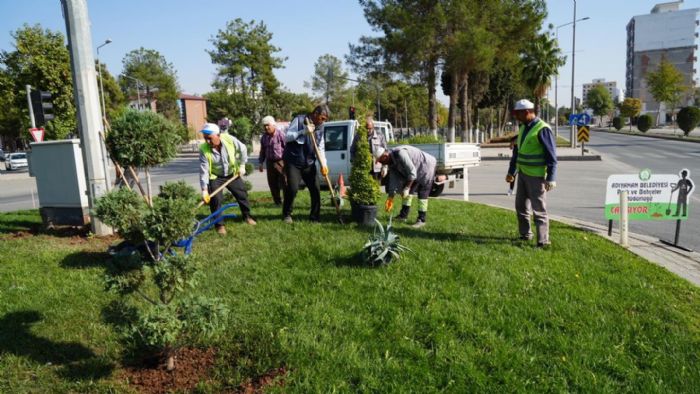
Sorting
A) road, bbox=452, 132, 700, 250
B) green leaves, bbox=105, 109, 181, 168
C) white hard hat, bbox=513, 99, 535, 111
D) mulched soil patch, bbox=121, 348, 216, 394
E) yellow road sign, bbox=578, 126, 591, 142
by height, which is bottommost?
road, bbox=452, 132, 700, 250

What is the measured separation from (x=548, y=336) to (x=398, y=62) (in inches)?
879

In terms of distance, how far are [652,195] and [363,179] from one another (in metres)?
3.99

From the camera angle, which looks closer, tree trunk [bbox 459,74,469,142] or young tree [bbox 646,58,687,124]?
tree trunk [bbox 459,74,469,142]

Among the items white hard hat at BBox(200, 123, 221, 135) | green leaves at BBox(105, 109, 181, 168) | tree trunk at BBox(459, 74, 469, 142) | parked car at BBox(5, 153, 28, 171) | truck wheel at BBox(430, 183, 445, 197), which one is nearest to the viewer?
green leaves at BBox(105, 109, 181, 168)

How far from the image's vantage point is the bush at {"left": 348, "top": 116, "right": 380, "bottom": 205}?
6.86 m

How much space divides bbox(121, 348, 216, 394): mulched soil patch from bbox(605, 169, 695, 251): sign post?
18.4 ft

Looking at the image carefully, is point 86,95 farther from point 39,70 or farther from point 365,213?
point 39,70

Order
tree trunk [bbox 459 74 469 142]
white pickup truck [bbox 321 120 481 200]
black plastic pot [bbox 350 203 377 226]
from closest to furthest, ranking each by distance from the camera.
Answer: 1. black plastic pot [bbox 350 203 377 226]
2. white pickup truck [bbox 321 120 481 200]
3. tree trunk [bbox 459 74 469 142]

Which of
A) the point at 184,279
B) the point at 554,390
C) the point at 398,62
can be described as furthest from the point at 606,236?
the point at 398,62

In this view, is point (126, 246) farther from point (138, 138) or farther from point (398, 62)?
point (398, 62)

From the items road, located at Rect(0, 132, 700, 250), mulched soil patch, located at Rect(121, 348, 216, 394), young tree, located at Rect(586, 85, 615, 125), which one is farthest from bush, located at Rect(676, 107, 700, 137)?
young tree, located at Rect(586, 85, 615, 125)

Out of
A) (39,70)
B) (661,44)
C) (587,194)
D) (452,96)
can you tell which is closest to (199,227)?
(587,194)

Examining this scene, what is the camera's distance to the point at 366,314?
386 cm

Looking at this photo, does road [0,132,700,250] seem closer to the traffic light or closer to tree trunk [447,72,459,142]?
the traffic light
